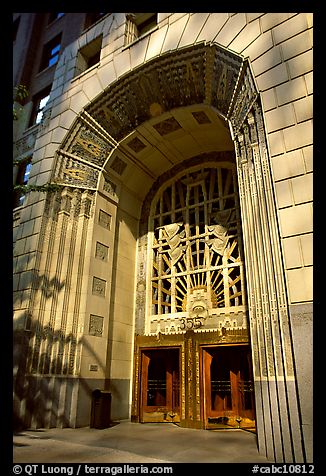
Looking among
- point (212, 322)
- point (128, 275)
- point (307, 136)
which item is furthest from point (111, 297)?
point (307, 136)

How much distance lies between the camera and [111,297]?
35.7ft

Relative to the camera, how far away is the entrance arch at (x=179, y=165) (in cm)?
597

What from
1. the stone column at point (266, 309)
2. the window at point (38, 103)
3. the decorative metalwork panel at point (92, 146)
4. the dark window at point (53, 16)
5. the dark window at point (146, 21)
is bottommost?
the stone column at point (266, 309)

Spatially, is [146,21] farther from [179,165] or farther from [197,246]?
[197,246]

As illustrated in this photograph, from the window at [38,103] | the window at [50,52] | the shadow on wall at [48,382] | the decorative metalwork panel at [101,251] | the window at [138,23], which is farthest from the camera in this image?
the window at [50,52]

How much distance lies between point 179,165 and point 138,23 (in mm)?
5001

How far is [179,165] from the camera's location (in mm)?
12453

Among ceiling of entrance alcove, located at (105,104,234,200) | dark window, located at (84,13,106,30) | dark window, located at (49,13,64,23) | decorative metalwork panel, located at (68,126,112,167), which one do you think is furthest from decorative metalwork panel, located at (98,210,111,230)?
dark window, located at (49,13,64,23)

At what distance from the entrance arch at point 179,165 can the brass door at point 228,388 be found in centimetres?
44

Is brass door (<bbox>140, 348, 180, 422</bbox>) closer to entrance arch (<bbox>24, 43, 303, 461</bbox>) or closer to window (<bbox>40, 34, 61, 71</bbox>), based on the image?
entrance arch (<bbox>24, 43, 303, 461</bbox>)

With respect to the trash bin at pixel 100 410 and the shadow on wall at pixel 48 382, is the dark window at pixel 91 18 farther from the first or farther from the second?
the trash bin at pixel 100 410

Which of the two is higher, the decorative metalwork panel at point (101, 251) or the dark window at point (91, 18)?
the dark window at point (91, 18)

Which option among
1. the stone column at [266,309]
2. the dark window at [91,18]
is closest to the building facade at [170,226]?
the stone column at [266,309]
